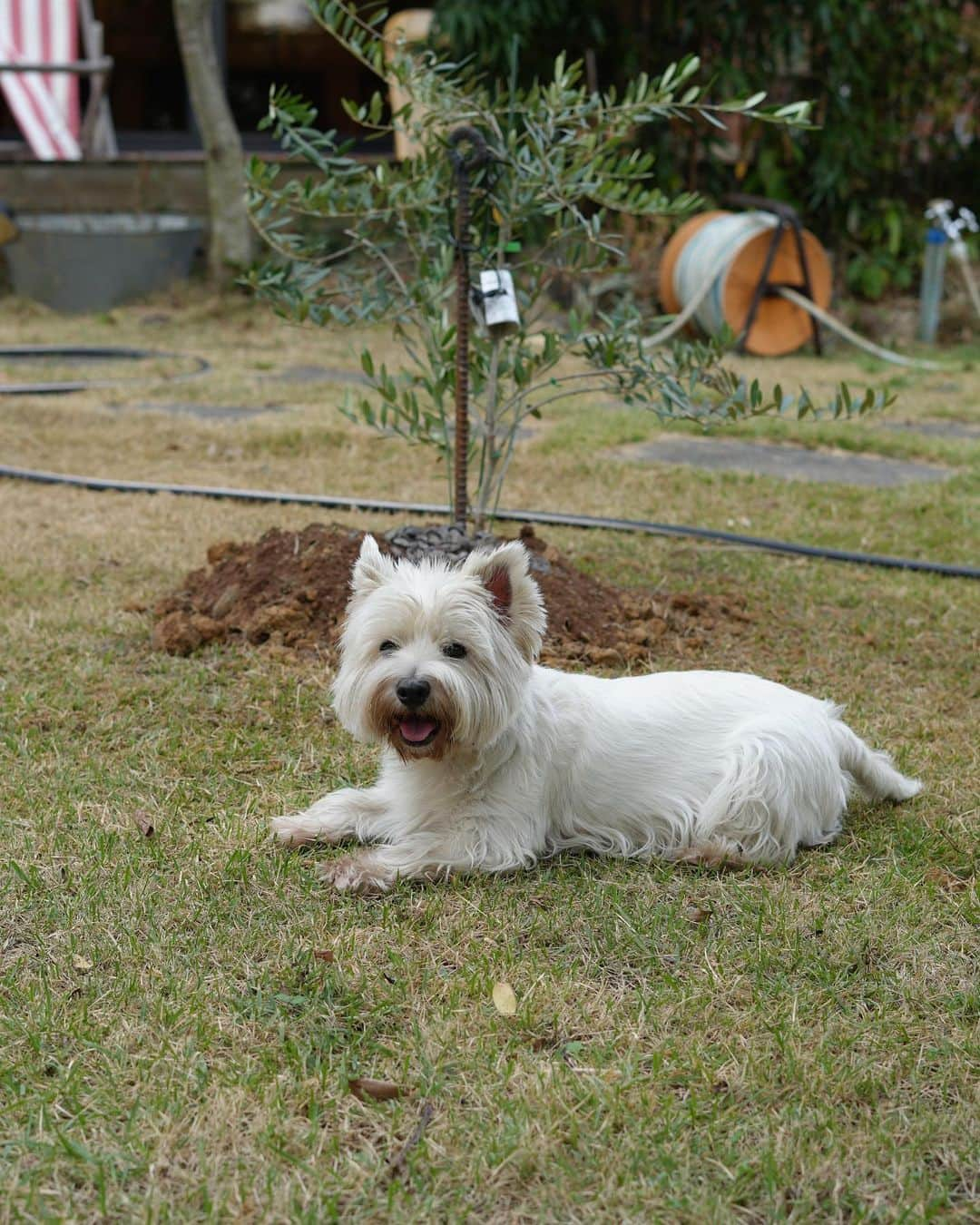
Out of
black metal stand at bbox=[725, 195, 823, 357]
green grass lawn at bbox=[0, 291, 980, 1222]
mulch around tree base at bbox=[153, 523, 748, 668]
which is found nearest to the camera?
green grass lawn at bbox=[0, 291, 980, 1222]

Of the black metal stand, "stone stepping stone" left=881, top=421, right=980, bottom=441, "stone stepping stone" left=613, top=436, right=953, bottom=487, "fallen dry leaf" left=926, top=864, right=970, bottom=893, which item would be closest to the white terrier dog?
"fallen dry leaf" left=926, top=864, right=970, bottom=893

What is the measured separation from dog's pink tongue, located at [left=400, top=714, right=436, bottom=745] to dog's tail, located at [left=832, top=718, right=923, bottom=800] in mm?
1135

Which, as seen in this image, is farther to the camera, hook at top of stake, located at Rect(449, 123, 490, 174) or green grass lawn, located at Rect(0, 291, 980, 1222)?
hook at top of stake, located at Rect(449, 123, 490, 174)

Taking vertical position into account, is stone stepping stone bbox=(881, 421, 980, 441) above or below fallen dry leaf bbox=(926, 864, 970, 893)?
below

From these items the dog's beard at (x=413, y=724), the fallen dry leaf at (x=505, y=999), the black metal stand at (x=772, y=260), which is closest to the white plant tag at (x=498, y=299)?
the dog's beard at (x=413, y=724)

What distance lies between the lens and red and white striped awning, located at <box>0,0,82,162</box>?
14.5m

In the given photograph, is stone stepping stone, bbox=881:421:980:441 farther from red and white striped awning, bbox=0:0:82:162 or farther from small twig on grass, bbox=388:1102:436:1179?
red and white striped awning, bbox=0:0:82:162

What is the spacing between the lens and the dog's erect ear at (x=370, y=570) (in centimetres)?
344

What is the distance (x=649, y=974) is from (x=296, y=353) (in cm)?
937

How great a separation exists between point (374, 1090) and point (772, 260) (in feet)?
33.2

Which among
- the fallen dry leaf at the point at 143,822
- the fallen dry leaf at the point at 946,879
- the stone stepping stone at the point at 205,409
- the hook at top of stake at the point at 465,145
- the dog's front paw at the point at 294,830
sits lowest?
the stone stepping stone at the point at 205,409

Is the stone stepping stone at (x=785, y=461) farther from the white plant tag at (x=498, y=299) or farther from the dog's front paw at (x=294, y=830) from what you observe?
the dog's front paw at (x=294, y=830)

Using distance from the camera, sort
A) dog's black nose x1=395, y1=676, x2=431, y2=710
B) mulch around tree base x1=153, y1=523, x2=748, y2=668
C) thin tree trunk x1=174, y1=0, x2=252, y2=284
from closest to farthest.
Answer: dog's black nose x1=395, y1=676, x2=431, y2=710 < mulch around tree base x1=153, y1=523, x2=748, y2=668 < thin tree trunk x1=174, y1=0, x2=252, y2=284

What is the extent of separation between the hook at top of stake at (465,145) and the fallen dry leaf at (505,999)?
118 inches
